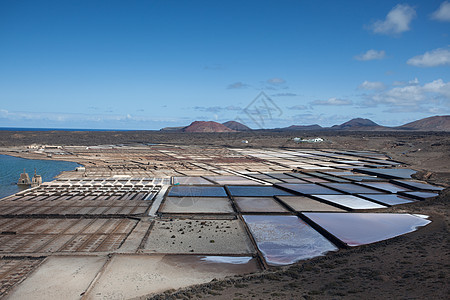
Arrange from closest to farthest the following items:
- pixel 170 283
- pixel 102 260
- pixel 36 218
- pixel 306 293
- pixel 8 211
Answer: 1. pixel 306 293
2. pixel 170 283
3. pixel 102 260
4. pixel 36 218
5. pixel 8 211

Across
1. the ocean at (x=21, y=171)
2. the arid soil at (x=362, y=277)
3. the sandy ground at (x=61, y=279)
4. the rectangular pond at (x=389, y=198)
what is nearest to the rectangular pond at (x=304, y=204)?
the rectangular pond at (x=389, y=198)

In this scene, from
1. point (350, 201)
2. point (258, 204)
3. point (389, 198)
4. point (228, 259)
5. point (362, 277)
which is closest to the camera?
point (362, 277)

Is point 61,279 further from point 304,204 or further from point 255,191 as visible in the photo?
point 255,191

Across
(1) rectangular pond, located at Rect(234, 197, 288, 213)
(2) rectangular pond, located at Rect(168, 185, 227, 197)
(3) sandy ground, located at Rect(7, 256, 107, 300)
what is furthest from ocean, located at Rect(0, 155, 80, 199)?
(1) rectangular pond, located at Rect(234, 197, 288, 213)

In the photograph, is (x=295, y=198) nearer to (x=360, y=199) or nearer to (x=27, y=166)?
(x=360, y=199)

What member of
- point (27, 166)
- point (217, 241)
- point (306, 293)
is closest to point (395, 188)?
point (217, 241)

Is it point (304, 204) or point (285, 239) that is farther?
point (304, 204)

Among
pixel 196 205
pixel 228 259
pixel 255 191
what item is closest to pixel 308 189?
pixel 255 191
